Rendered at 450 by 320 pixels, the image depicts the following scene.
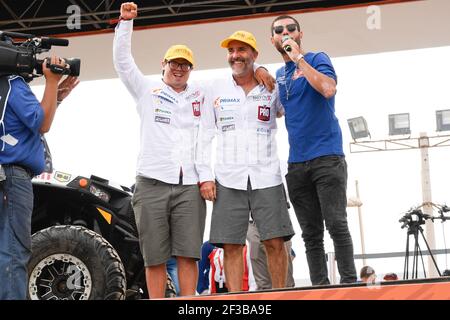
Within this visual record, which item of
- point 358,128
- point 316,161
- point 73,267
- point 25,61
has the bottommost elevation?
point 73,267

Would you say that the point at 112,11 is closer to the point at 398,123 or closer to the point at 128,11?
the point at 398,123

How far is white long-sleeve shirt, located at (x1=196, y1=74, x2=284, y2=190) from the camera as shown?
13.2ft

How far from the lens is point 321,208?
12.4 feet

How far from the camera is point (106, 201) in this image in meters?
4.92

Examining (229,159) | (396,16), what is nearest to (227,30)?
(396,16)

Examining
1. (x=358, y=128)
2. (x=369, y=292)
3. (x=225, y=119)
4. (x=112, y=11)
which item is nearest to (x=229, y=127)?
(x=225, y=119)

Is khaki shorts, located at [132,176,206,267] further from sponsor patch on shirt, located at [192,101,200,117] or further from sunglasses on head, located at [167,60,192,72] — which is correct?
sunglasses on head, located at [167,60,192,72]

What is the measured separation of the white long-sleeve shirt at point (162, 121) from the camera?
13.4 ft

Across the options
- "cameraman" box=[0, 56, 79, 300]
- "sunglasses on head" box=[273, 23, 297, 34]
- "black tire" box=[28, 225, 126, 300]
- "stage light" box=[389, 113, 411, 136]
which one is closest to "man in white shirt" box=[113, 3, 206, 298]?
"black tire" box=[28, 225, 126, 300]

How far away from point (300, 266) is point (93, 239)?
5.33 meters

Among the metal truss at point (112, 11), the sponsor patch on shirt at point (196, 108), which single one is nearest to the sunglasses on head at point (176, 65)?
the sponsor patch on shirt at point (196, 108)

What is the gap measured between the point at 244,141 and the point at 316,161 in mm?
481

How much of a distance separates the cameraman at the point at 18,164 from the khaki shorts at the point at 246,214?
1031 mm

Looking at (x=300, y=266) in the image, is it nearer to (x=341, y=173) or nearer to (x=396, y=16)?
(x=396, y=16)
